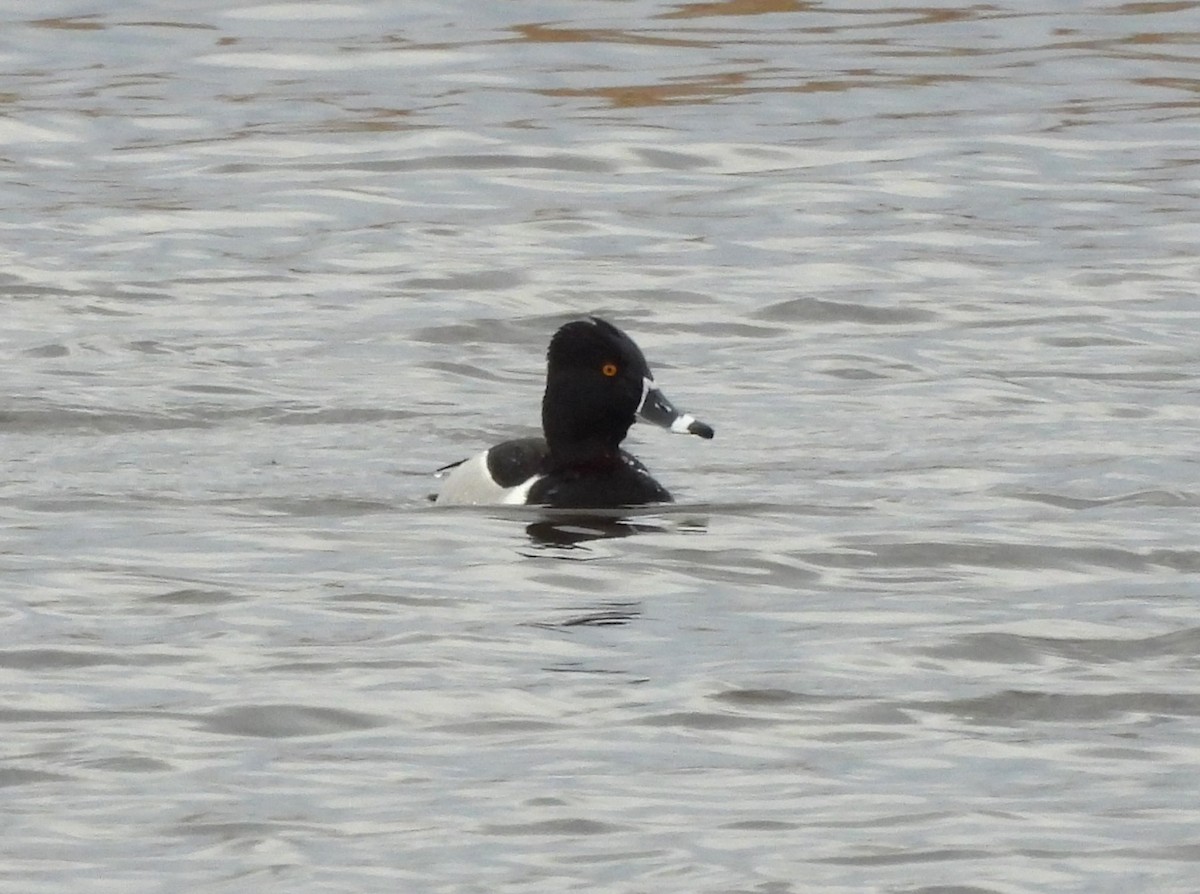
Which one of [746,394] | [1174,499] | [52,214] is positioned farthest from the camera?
[52,214]

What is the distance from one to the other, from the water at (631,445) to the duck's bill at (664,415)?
0.33 m

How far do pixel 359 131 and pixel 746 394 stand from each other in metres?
8.26

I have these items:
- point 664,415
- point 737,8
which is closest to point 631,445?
point 664,415

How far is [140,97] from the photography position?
2280 cm

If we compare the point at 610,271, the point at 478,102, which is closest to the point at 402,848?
the point at 610,271

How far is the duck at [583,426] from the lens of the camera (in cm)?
1150

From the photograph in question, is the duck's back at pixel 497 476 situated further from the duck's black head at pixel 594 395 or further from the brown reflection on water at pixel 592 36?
the brown reflection on water at pixel 592 36

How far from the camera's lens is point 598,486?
11.4m

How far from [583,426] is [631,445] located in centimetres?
213

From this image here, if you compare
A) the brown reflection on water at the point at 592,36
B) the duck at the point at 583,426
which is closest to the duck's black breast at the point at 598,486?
the duck at the point at 583,426

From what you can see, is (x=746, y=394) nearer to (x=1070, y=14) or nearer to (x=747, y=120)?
(x=747, y=120)

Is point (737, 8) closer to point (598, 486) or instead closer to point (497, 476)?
point (497, 476)

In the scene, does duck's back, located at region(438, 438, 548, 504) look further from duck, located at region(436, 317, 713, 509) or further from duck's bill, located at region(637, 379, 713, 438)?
duck's bill, located at region(637, 379, 713, 438)

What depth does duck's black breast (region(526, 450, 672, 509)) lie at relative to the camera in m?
11.3
